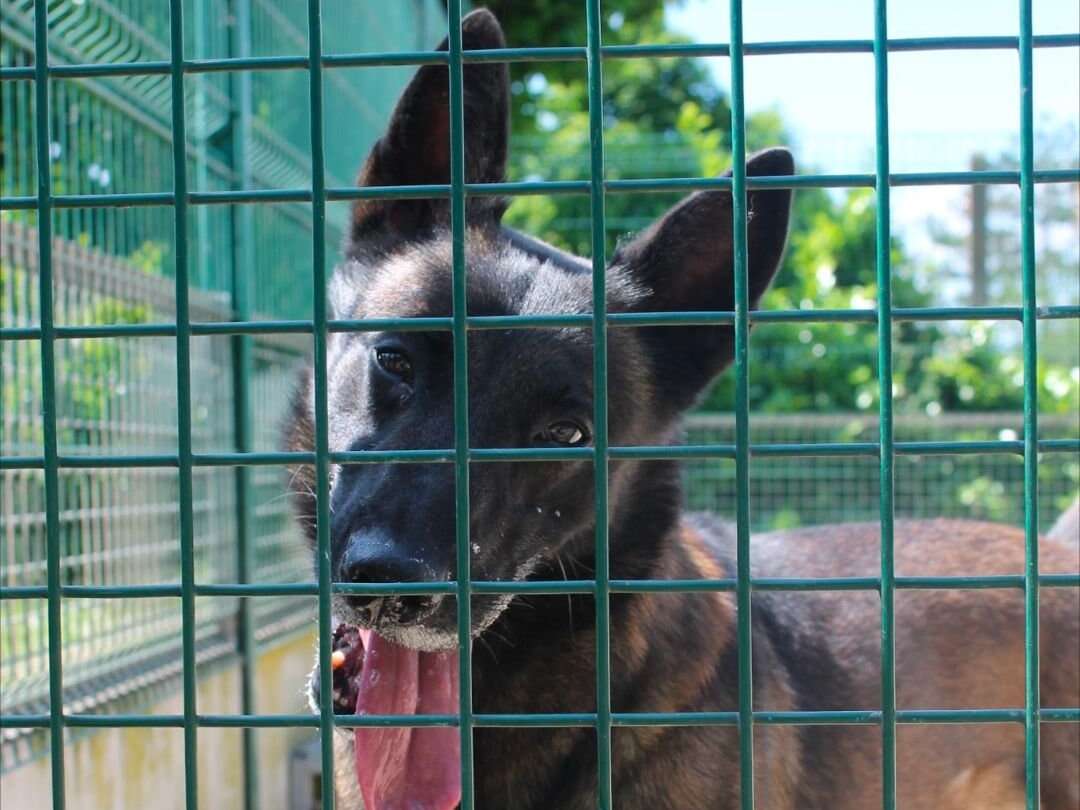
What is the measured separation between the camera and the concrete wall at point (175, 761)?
3.13 m

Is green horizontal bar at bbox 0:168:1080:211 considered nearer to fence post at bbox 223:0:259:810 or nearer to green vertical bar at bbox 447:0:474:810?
green vertical bar at bbox 447:0:474:810

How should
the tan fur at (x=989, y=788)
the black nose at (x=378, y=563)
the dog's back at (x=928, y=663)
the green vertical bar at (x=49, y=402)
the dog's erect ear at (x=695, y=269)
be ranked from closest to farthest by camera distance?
1. the green vertical bar at (x=49, y=402)
2. the black nose at (x=378, y=563)
3. the dog's erect ear at (x=695, y=269)
4. the dog's back at (x=928, y=663)
5. the tan fur at (x=989, y=788)

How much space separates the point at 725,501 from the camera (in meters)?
8.17

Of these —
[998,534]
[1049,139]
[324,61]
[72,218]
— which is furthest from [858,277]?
[324,61]

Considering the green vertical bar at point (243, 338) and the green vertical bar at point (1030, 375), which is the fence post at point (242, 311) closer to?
the green vertical bar at point (243, 338)

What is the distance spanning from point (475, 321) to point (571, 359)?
112 centimetres

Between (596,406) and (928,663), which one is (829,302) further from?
(596,406)

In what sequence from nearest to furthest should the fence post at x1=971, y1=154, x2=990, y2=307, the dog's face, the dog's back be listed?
1. the dog's face
2. the dog's back
3. the fence post at x1=971, y1=154, x2=990, y2=307

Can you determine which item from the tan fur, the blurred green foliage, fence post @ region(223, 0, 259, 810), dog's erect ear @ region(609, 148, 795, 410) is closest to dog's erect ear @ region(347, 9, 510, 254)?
dog's erect ear @ region(609, 148, 795, 410)

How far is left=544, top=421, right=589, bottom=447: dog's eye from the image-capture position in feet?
8.02

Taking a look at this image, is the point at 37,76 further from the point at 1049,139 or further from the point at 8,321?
the point at 1049,139

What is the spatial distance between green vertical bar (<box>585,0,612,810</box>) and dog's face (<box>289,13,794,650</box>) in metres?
0.55

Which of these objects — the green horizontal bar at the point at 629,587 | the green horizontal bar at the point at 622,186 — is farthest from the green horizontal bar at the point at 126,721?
the green horizontal bar at the point at 622,186

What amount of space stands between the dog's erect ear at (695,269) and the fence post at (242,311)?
2113mm
